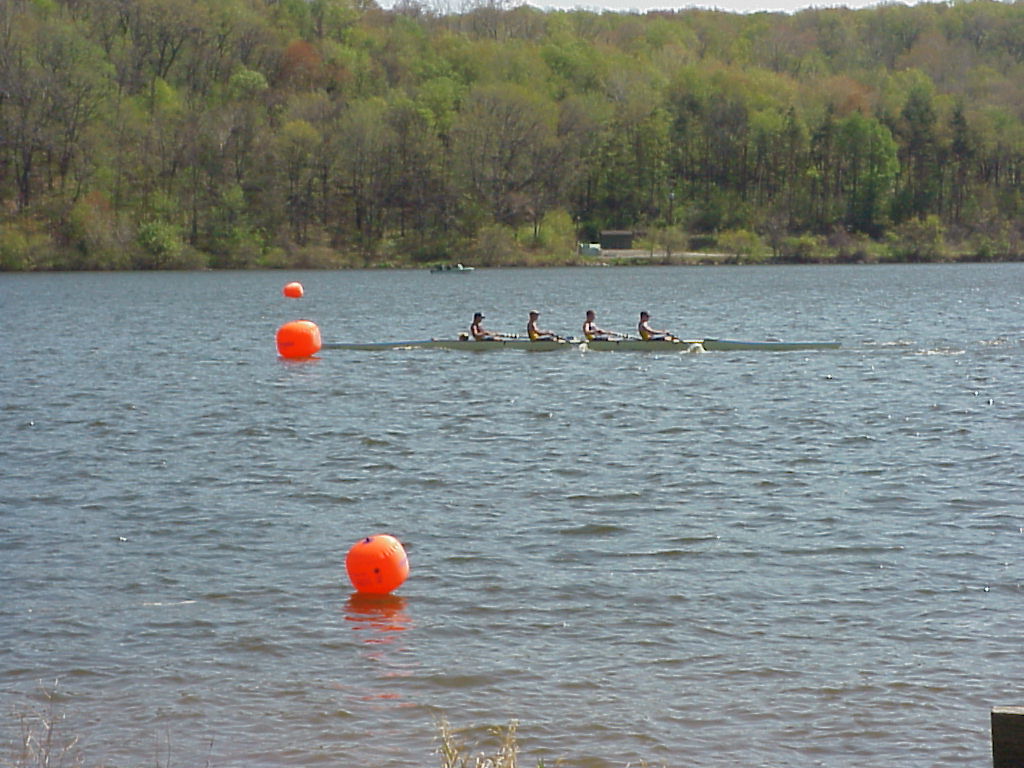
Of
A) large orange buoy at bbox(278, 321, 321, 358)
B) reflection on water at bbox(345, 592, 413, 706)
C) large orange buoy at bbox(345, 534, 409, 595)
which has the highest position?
large orange buoy at bbox(278, 321, 321, 358)

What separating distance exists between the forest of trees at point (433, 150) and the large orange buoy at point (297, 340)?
205 feet

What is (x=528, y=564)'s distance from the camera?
13.2m

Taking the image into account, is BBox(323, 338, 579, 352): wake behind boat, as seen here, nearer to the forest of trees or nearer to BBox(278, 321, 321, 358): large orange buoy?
BBox(278, 321, 321, 358): large orange buoy

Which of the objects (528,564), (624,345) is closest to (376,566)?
(528,564)

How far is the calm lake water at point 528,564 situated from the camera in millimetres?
9430

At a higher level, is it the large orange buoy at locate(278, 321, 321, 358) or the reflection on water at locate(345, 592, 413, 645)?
the large orange buoy at locate(278, 321, 321, 358)

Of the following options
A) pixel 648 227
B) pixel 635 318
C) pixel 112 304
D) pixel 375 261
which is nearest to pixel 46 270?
pixel 375 261

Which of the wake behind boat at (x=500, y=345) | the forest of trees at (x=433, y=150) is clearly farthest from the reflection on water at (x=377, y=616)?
the forest of trees at (x=433, y=150)

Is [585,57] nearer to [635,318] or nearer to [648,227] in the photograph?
[648,227]

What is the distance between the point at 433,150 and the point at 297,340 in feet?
247

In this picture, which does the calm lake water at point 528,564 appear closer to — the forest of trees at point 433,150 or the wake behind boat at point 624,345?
the wake behind boat at point 624,345

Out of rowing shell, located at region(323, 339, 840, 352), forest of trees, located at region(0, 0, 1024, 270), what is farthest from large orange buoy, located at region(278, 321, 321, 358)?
forest of trees, located at region(0, 0, 1024, 270)

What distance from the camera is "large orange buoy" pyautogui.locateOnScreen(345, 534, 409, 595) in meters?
12.0

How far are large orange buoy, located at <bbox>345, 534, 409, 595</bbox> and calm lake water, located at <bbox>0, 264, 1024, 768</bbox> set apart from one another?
0.73 ft
